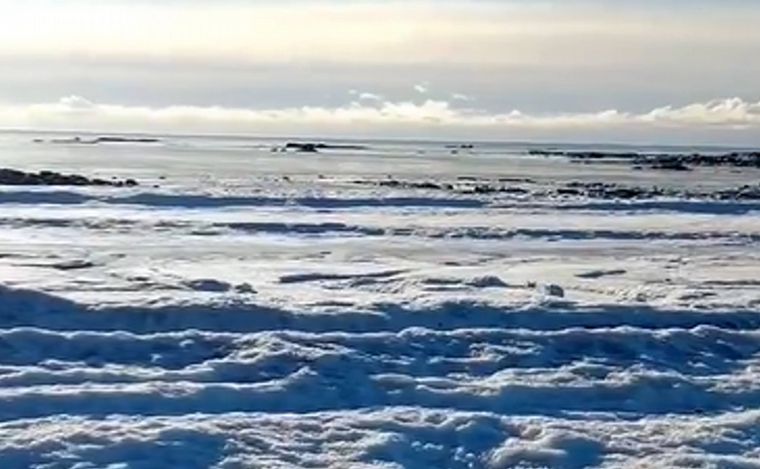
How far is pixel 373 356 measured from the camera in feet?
36.6

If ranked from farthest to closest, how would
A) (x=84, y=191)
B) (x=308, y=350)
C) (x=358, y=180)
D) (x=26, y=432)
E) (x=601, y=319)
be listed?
(x=358, y=180), (x=84, y=191), (x=601, y=319), (x=308, y=350), (x=26, y=432)

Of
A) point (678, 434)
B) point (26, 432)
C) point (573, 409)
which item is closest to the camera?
point (26, 432)

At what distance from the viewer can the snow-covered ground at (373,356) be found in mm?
8430

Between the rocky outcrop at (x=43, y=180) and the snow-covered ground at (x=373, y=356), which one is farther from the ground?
the snow-covered ground at (x=373, y=356)

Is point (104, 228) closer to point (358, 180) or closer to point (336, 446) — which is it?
point (336, 446)

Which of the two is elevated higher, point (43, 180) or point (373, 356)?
point (373, 356)

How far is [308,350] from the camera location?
1110cm

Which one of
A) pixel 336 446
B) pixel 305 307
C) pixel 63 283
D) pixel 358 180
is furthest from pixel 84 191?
pixel 336 446

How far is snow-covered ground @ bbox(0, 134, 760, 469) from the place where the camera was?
843 cm

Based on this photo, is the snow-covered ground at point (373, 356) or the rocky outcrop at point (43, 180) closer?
the snow-covered ground at point (373, 356)

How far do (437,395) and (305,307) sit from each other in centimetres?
393

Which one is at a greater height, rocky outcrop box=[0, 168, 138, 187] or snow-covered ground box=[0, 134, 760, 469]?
Answer: snow-covered ground box=[0, 134, 760, 469]

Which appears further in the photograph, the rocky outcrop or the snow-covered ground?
the rocky outcrop

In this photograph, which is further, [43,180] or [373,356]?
[43,180]
